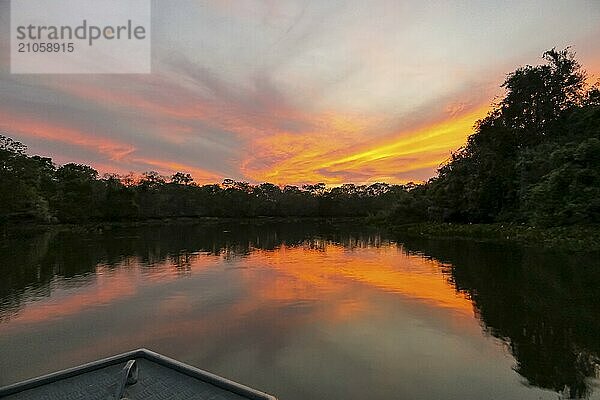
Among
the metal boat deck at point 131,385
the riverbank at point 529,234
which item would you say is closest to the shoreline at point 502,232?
the riverbank at point 529,234

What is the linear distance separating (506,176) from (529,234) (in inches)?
332

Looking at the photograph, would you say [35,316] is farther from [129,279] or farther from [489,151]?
[489,151]

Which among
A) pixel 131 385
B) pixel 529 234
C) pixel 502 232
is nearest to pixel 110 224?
pixel 502 232

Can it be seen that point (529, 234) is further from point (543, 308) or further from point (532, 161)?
point (543, 308)

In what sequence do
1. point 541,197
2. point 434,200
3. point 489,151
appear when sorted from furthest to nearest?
1. point 434,200
2. point 489,151
3. point 541,197

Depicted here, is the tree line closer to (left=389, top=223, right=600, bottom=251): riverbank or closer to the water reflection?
(left=389, top=223, right=600, bottom=251): riverbank

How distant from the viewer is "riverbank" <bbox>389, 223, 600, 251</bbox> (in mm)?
17875

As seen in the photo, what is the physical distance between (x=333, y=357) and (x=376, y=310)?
2.92 m

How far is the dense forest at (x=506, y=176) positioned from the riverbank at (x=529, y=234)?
0.95 m

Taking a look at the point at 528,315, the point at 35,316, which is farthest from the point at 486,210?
the point at 35,316

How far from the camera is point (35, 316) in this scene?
803 cm

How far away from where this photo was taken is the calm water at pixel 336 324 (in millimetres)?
5125

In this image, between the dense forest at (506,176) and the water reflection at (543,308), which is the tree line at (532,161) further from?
the water reflection at (543,308)

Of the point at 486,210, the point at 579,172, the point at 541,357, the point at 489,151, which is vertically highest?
the point at 489,151
